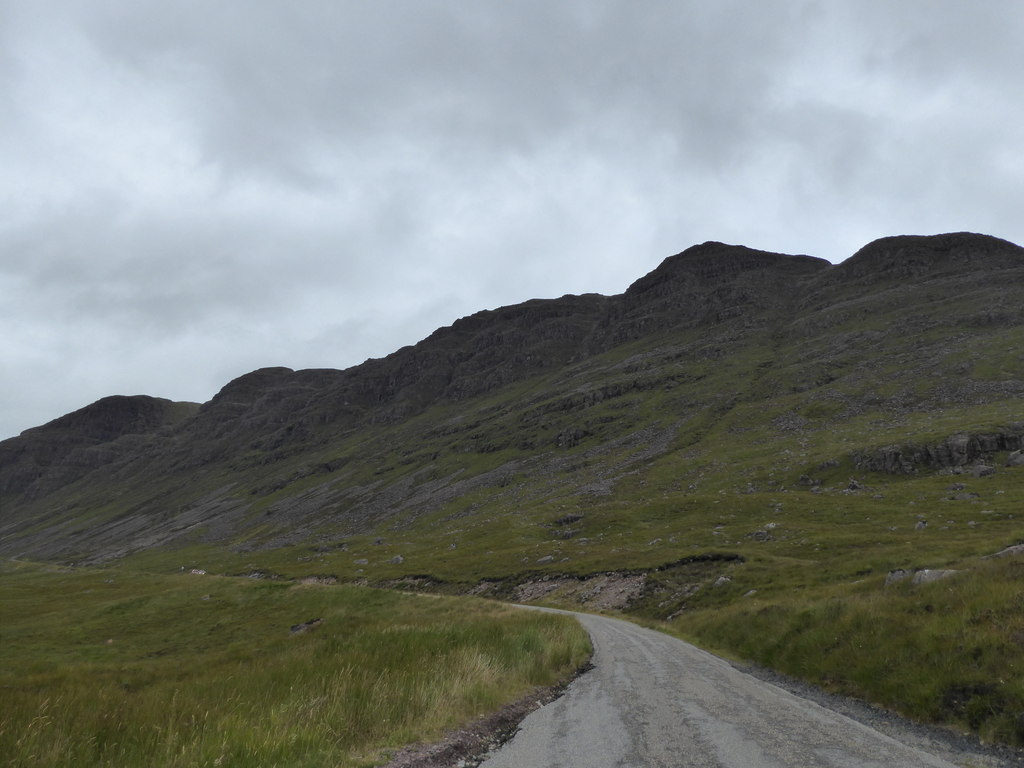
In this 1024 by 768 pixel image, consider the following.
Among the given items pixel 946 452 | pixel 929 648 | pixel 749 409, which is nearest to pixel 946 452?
pixel 946 452

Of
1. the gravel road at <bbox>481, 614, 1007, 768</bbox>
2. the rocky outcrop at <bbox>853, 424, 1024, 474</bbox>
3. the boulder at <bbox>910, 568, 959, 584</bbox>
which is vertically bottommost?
the rocky outcrop at <bbox>853, 424, 1024, 474</bbox>

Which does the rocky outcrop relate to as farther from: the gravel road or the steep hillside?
the gravel road

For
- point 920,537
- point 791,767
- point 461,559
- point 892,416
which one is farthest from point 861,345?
point 791,767

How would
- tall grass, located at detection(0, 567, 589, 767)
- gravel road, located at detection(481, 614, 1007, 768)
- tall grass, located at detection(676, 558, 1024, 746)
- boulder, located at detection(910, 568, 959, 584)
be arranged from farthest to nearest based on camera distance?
boulder, located at detection(910, 568, 959, 584)
tall grass, located at detection(676, 558, 1024, 746)
gravel road, located at detection(481, 614, 1007, 768)
tall grass, located at detection(0, 567, 589, 767)

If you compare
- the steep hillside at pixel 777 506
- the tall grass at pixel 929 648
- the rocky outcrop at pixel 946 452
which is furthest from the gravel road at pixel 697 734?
the rocky outcrop at pixel 946 452

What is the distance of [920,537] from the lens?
42594 millimetres

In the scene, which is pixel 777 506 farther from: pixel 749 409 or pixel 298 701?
pixel 298 701

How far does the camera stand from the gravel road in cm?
779

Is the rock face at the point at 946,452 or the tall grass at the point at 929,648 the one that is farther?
the rock face at the point at 946,452

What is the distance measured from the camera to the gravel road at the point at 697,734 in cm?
779

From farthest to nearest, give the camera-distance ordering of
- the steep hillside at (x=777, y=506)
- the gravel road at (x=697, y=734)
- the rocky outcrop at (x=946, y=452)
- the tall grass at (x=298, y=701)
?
the rocky outcrop at (x=946, y=452)
the steep hillside at (x=777, y=506)
the gravel road at (x=697, y=734)
the tall grass at (x=298, y=701)

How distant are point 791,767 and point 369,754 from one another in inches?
240

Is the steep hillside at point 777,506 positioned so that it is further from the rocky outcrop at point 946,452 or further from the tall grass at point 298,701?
the tall grass at point 298,701

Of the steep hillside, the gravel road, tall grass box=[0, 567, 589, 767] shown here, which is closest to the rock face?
the steep hillside
